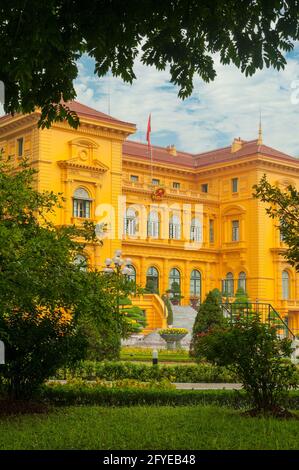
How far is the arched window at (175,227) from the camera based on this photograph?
A: 173 feet

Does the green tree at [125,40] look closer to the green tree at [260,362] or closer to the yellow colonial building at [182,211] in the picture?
the green tree at [260,362]

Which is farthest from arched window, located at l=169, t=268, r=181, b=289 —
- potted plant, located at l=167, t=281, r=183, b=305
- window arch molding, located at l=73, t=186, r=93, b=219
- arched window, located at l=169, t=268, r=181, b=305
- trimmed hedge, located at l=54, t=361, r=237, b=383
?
trimmed hedge, located at l=54, t=361, r=237, b=383

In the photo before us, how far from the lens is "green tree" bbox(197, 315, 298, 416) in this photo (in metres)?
9.92

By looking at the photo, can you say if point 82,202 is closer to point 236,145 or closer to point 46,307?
point 236,145

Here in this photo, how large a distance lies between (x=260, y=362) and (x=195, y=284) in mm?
44725

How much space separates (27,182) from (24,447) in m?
5.36

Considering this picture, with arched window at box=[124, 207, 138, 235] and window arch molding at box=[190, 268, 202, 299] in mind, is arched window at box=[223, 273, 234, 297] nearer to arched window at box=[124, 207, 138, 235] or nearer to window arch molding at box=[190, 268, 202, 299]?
window arch molding at box=[190, 268, 202, 299]

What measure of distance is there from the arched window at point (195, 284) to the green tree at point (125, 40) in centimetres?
4644

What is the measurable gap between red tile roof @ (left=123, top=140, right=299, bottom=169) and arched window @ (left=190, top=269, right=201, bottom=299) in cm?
899

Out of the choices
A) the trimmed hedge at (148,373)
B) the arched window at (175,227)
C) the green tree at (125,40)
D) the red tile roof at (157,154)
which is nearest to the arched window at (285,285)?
the arched window at (175,227)

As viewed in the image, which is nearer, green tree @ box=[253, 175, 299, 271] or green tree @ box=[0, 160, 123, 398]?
green tree @ box=[0, 160, 123, 398]

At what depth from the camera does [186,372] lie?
61.0 ft

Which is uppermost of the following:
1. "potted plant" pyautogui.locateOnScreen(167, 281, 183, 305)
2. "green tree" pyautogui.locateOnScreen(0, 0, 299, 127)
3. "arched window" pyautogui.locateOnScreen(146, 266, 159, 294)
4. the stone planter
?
"green tree" pyautogui.locateOnScreen(0, 0, 299, 127)
